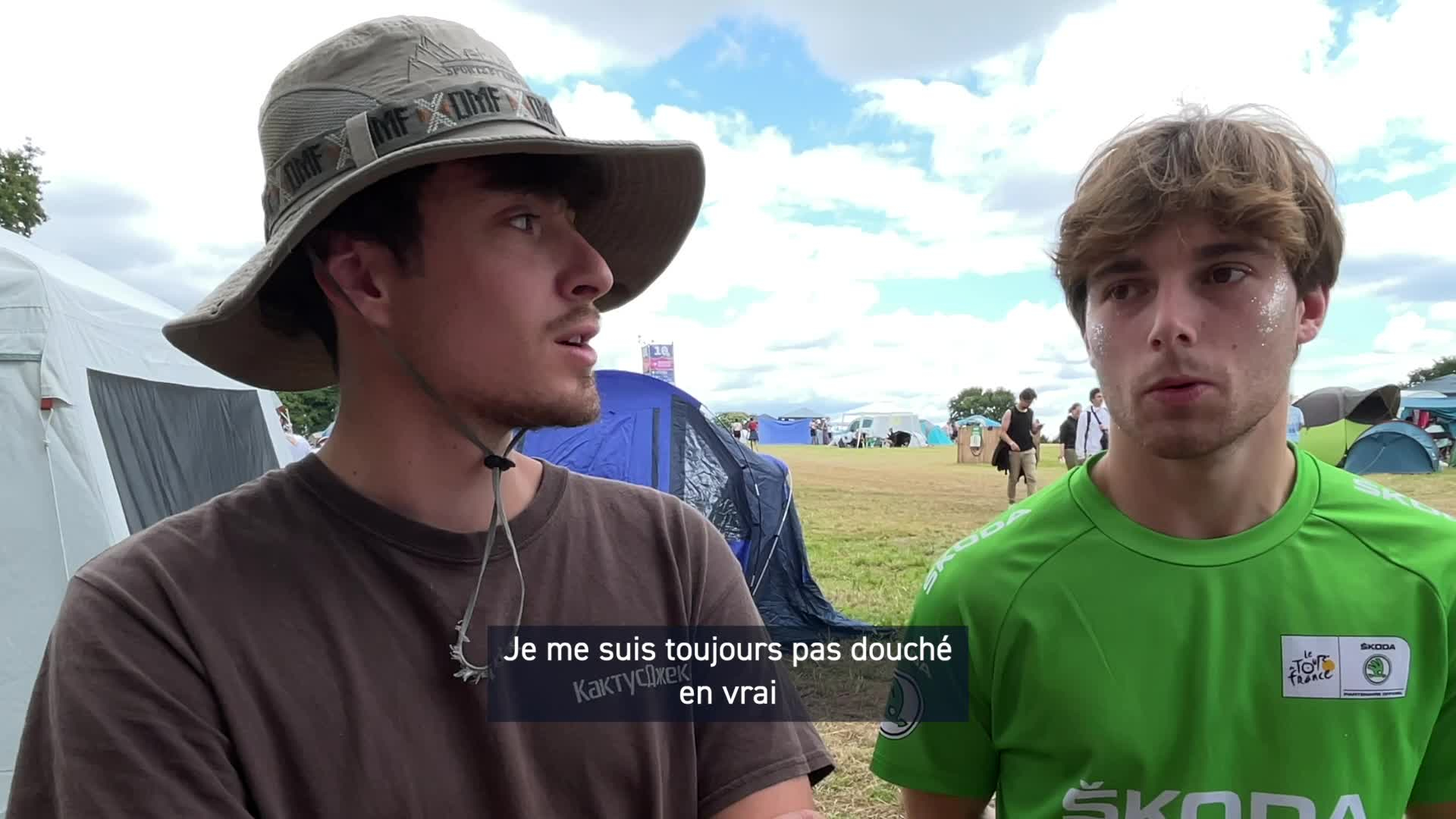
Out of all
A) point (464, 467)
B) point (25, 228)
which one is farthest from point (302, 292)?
point (25, 228)

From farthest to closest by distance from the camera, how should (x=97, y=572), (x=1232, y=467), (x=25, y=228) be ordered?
(x=25, y=228)
(x=1232, y=467)
(x=97, y=572)

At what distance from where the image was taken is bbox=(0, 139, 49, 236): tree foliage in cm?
2114

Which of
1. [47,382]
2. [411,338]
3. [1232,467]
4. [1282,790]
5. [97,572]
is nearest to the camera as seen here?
[97,572]

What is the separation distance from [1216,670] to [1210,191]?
82cm

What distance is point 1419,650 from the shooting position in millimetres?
1472

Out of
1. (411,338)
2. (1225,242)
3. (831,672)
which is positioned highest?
(1225,242)

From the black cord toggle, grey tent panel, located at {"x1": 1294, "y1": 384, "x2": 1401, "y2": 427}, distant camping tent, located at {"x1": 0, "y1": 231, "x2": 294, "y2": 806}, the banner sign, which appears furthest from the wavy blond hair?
grey tent panel, located at {"x1": 1294, "y1": 384, "x2": 1401, "y2": 427}

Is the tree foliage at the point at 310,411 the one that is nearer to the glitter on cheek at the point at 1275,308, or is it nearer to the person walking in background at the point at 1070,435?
the person walking in background at the point at 1070,435

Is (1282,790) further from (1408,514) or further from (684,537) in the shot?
(684,537)

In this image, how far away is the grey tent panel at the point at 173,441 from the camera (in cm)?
435

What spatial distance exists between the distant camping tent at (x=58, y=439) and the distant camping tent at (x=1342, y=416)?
17734 millimetres

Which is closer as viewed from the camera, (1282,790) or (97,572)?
(97,572)

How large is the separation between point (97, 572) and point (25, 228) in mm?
27077

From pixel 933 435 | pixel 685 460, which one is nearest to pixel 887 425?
pixel 933 435
